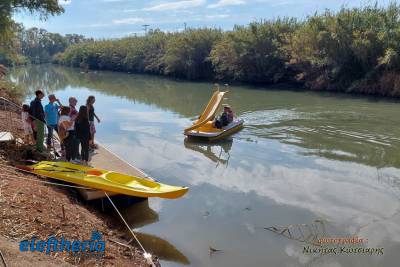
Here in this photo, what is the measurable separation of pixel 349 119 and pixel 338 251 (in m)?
13.5

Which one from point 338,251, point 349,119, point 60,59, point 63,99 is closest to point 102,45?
point 60,59

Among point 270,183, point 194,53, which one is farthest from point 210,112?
point 194,53

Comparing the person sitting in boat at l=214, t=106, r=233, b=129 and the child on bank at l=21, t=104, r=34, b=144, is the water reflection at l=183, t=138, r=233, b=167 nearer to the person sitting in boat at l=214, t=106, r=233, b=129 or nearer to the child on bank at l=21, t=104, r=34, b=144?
the person sitting in boat at l=214, t=106, r=233, b=129

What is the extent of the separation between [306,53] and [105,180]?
1105 inches

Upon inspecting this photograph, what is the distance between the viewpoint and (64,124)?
32.3 feet

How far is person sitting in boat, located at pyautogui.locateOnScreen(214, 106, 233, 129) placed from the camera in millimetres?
16344

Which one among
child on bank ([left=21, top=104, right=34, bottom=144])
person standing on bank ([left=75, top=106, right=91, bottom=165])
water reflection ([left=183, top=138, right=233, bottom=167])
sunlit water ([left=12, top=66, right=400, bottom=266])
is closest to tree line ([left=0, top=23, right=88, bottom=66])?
sunlit water ([left=12, top=66, right=400, bottom=266])

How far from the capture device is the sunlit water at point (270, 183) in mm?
7918

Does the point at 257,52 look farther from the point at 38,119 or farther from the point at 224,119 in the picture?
the point at 38,119

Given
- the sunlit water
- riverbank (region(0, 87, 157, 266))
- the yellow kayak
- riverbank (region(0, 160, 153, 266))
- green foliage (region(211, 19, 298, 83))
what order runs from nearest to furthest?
riverbank (region(0, 87, 157, 266)) → riverbank (region(0, 160, 153, 266)) → the sunlit water → the yellow kayak → green foliage (region(211, 19, 298, 83))

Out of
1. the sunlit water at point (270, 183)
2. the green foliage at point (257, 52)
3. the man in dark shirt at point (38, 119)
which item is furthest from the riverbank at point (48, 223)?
the green foliage at point (257, 52)

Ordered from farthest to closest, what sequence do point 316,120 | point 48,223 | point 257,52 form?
point 257,52 < point 316,120 < point 48,223

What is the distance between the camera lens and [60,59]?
4360 inches

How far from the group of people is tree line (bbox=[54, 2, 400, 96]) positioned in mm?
23363
